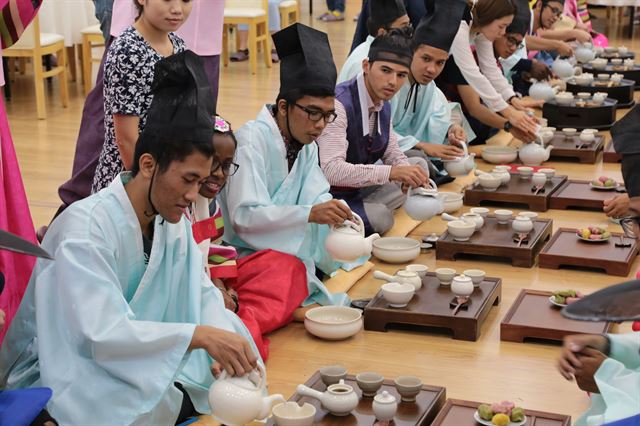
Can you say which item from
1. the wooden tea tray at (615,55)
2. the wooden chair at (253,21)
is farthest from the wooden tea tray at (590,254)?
the wooden chair at (253,21)

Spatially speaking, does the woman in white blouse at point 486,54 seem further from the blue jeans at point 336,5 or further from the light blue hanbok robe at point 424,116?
the blue jeans at point 336,5

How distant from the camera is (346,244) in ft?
11.8

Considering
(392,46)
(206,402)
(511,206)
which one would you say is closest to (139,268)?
(206,402)

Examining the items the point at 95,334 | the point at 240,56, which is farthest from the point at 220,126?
the point at 240,56

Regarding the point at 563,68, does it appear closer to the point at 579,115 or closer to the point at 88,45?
the point at 579,115

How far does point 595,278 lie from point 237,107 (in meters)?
3.83

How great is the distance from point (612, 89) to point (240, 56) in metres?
3.77

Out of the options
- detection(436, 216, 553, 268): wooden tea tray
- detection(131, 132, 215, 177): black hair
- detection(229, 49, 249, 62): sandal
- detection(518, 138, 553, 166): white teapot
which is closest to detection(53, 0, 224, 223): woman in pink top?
detection(436, 216, 553, 268): wooden tea tray

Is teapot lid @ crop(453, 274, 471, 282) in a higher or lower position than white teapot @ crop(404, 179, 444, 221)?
lower

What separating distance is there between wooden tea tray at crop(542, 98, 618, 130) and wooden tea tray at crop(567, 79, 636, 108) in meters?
0.58

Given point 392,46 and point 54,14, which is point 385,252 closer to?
point 392,46

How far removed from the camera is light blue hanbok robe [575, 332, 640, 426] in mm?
2217

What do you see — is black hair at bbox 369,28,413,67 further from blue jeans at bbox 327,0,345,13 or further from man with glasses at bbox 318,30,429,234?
Result: blue jeans at bbox 327,0,345,13

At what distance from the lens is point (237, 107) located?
7375 millimetres
